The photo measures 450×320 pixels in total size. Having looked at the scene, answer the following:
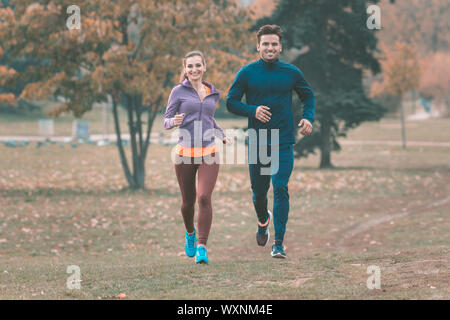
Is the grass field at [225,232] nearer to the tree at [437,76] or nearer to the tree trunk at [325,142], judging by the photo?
the tree trunk at [325,142]

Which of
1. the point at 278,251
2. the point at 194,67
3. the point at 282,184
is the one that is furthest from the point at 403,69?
the point at 194,67

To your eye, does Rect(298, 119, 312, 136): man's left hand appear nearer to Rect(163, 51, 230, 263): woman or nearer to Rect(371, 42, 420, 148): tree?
Rect(163, 51, 230, 263): woman

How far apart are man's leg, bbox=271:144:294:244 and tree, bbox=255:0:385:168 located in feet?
52.6

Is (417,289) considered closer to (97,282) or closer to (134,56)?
(97,282)

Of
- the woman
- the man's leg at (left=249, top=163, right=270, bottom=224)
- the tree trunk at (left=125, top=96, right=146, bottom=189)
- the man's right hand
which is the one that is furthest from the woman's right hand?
the tree trunk at (left=125, top=96, right=146, bottom=189)

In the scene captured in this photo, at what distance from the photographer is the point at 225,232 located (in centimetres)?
1342

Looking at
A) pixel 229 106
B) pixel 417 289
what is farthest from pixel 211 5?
pixel 417 289

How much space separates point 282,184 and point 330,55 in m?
18.4

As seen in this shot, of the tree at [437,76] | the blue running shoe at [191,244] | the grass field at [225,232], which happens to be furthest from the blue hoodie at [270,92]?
the tree at [437,76]

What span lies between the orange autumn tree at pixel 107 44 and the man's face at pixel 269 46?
1053 cm

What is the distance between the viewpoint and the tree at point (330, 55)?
22859 mm

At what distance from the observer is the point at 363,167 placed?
25016 millimetres
